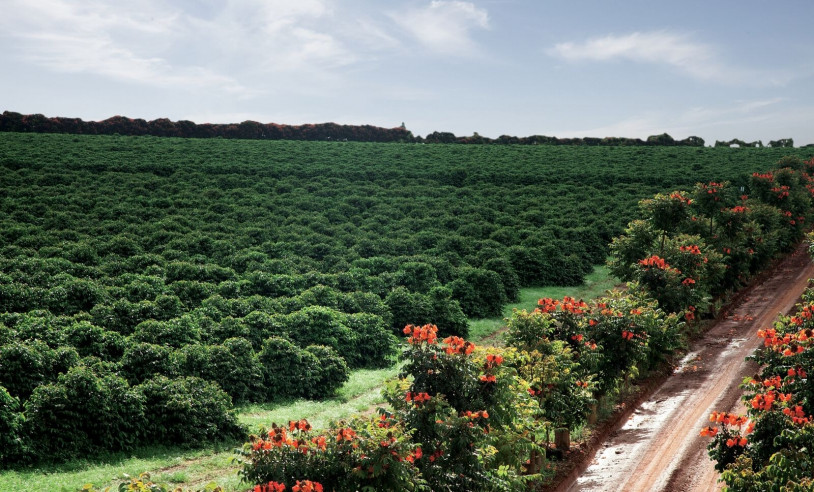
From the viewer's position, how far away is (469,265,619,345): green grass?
26.5 metres

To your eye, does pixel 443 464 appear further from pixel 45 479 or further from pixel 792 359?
pixel 45 479

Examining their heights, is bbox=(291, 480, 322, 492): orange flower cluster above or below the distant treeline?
below

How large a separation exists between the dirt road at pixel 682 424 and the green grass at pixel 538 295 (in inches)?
263

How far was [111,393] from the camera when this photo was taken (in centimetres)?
1486

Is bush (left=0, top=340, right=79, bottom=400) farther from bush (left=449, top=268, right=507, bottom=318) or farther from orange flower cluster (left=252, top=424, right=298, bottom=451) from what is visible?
bush (left=449, top=268, right=507, bottom=318)

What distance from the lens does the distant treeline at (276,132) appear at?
75438 mm

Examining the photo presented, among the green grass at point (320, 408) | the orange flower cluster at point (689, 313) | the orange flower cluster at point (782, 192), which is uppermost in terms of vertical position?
the orange flower cluster at point (782, 192)

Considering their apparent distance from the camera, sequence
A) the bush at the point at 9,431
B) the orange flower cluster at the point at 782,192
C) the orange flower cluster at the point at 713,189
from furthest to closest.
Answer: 1. the orange flower cluster at the point at 782,192
2. the orange flower cluster at the point at 713,189
3. the bush at the point at 9,431

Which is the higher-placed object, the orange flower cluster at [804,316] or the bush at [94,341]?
the orange flower cluster at [804,316]

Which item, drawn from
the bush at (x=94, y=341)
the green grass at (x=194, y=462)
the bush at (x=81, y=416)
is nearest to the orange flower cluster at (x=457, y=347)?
the green grass at (x=194, y=462)

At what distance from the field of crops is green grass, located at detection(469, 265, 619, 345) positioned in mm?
728

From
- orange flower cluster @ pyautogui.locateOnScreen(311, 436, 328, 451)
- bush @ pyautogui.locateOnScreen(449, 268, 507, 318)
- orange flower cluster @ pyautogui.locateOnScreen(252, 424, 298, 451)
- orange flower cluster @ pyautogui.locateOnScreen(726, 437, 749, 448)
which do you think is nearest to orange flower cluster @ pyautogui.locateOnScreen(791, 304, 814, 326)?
orange flower cluster @ pyautogui.locateOnScreen(726, 437, 749, 448)

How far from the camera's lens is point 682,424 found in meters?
16.3

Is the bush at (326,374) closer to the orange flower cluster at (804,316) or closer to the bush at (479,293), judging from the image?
the bush at (479,293)
